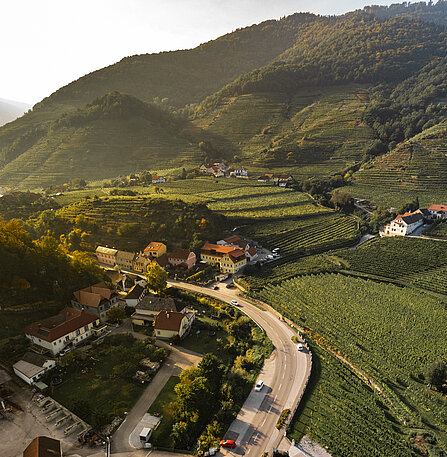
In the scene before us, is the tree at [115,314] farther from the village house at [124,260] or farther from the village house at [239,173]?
the village house at [239,173]

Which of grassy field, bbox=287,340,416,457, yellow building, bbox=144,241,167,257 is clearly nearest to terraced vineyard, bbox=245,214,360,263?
yellow building, bbox=144,241,167,257

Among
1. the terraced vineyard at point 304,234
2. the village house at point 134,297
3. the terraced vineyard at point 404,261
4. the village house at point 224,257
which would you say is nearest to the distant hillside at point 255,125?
the terraced vineyard at point 304,234

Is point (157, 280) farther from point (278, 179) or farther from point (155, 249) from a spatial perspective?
point (278, 179)

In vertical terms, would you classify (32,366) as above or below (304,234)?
below

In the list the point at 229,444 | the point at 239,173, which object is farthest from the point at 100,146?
the point at 229,444

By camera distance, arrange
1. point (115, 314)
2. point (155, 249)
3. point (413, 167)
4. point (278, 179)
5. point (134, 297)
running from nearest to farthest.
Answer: point (115, 314) → point (134, 297) → point (155, 249) → point (413, 167) → point (278, 179)

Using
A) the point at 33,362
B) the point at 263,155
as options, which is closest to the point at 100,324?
the point at 33,362

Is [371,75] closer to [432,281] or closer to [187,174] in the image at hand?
[187,174]

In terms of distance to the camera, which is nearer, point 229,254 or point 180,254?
point 229,254
